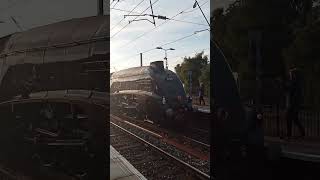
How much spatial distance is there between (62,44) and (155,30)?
0.76m

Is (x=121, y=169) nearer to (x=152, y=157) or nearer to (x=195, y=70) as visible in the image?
(x=152, y=157)

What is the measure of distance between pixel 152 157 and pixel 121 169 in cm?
25

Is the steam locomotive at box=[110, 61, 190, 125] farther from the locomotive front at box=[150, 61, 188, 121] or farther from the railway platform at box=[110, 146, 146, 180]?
the railway platform at box=[110, 146, 146, 180]

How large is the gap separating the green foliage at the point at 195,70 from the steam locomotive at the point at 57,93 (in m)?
0.53

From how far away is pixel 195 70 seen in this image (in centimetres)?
182

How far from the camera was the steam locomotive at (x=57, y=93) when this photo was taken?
2326 mm

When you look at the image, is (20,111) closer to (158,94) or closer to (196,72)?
(158,94)

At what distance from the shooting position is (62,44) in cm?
256

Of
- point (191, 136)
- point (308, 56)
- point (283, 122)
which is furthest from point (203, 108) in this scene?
point (308, 56)

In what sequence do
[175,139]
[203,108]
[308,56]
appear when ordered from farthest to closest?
[175,139]
[203,108]
[308,56]

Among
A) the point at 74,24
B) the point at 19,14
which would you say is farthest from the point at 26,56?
the point at 74,24

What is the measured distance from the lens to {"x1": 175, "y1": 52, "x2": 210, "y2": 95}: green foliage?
5.88ft

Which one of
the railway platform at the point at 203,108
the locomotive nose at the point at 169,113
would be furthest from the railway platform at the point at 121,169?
the railway platform at the point at 203,108

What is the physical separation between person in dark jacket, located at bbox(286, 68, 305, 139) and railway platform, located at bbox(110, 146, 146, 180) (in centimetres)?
79
